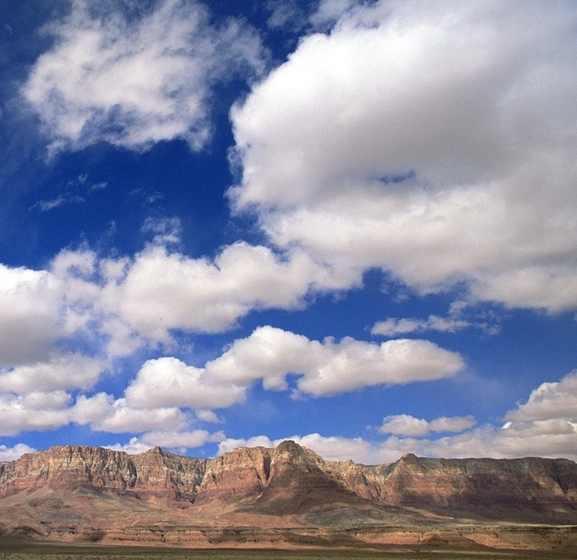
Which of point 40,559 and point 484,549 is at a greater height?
point 40,559

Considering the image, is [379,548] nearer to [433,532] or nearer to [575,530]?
[433,532]

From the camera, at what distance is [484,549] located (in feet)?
592

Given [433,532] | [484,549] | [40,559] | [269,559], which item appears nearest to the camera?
[40,559]

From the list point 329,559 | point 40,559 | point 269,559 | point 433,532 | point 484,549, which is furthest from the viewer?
point 433,532

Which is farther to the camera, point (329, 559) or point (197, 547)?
point (197, 547)

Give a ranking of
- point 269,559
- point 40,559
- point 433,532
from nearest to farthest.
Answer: point 40,559 → point 269,559 → point 433,532

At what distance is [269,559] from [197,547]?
8291 centimetres

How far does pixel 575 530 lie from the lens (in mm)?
183750

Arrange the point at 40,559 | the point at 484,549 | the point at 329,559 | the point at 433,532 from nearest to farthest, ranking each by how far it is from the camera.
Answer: the point at 40,559 → the point at 329,559 → the point at 484,549 → the point at 433,532

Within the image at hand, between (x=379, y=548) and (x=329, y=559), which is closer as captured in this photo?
(x=329, y=559)

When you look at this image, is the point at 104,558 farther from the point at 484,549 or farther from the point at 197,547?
the point at 484,549

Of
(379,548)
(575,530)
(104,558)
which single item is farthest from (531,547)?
(104,558)

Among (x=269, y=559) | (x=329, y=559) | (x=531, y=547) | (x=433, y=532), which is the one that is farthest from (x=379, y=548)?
(x=269, y=559)

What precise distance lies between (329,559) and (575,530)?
9047 centimetres
